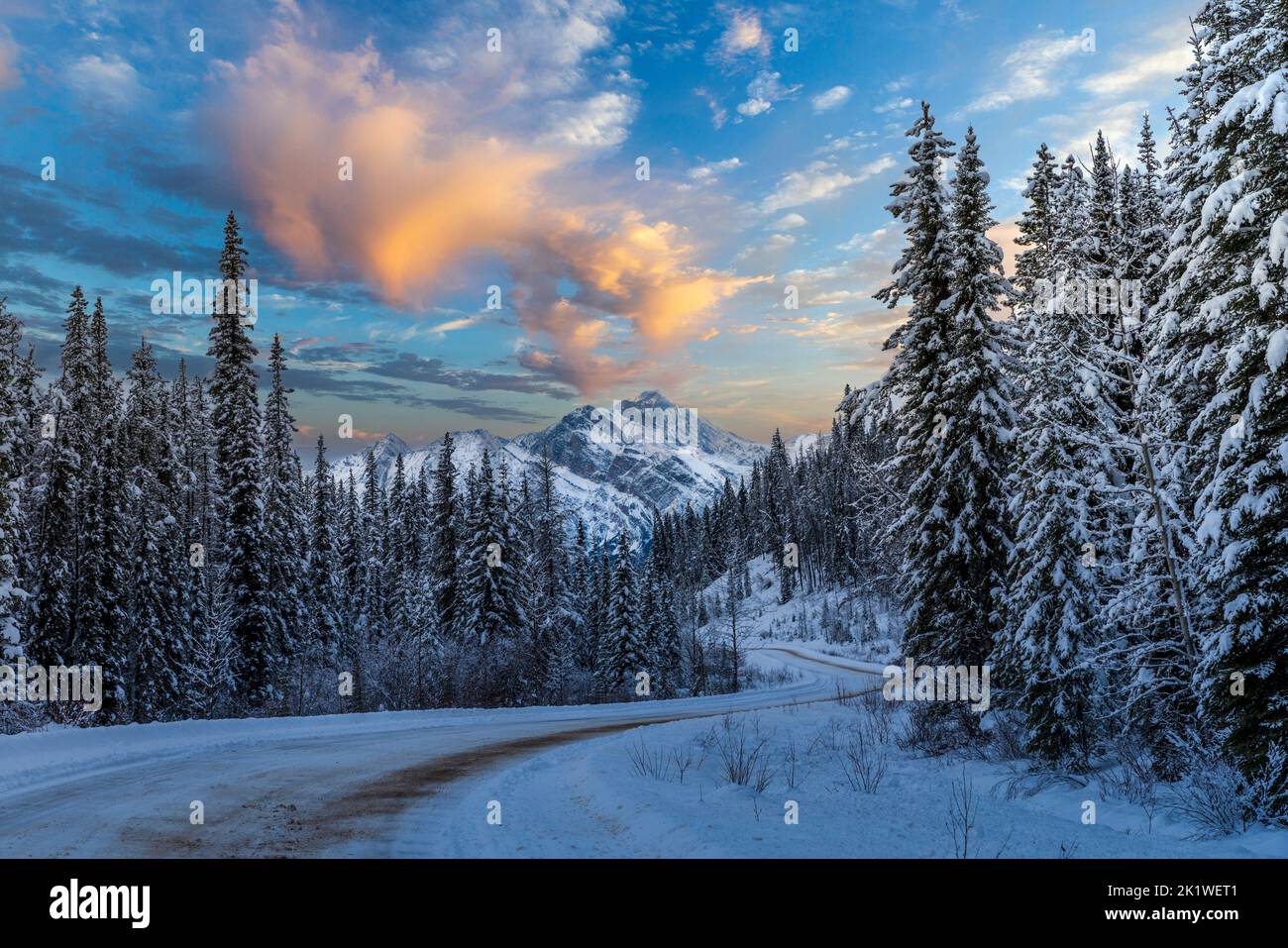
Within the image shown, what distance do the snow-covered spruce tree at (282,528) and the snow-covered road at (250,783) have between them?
14.7 m

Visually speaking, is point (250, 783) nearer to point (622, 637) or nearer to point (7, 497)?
point (7, 497)

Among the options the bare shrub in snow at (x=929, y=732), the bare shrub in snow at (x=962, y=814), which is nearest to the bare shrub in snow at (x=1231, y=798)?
the bare shrub in snow at (x=962, y=814)

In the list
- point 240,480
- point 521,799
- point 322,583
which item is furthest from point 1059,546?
point 322,583

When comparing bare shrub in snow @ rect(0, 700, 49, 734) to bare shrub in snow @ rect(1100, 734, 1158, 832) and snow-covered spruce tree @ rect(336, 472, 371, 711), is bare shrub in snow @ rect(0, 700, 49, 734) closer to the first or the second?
bare shrub in snow @ rect(1100, 734, 1158, 832)

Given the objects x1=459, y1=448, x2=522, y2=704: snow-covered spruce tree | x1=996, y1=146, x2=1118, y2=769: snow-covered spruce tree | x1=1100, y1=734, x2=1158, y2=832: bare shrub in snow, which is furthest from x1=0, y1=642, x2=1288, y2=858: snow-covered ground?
x1=459, y1=448, x2=522, y2=704: snow-covered spruce tree

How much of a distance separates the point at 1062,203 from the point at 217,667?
32208 mm

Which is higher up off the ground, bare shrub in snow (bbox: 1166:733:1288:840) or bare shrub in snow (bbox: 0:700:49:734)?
bare shrub in snow (bbox: 1166:733:1288:840)

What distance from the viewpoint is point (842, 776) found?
11828 millimetres

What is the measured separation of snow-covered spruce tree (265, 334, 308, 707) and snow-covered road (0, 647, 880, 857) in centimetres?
1469

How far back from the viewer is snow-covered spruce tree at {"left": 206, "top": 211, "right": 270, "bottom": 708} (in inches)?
1137

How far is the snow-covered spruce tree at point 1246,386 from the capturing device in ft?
29.6

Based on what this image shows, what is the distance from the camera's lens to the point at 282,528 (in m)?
35.6

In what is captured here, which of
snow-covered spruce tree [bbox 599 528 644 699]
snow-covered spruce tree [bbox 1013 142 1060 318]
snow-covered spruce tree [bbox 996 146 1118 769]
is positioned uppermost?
snow-covered spruce tree [bbox 1013 142 1060 318]
